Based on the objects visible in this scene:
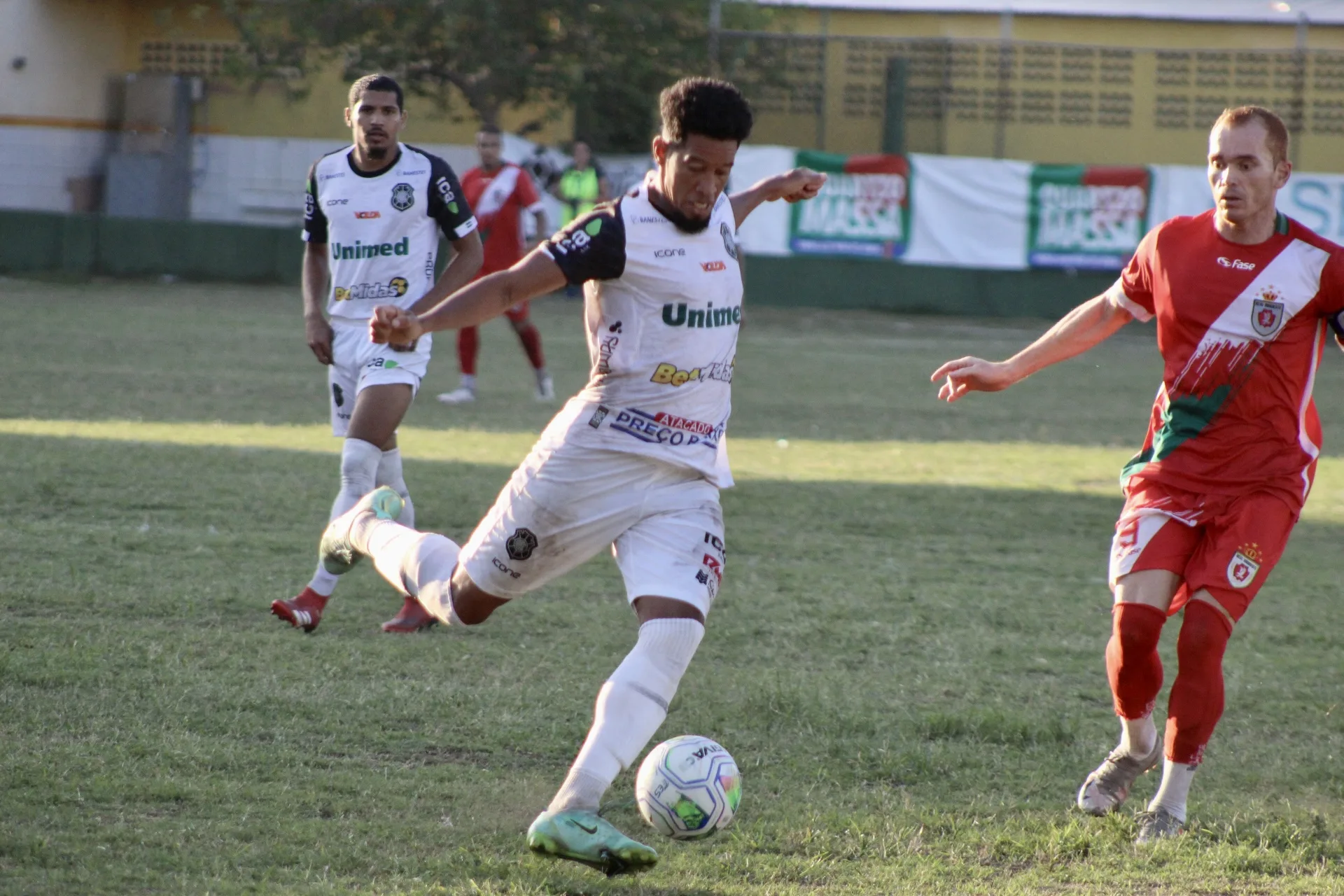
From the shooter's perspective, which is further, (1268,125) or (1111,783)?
(1111,783)

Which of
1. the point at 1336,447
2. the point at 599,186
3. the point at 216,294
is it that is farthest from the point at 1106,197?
the point at 216,294

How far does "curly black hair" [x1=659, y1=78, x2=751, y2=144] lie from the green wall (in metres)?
21.3

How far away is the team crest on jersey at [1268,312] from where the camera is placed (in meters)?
4.52

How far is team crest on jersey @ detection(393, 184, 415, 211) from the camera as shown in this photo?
6.89m

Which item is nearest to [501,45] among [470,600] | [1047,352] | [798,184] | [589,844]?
[798,184]

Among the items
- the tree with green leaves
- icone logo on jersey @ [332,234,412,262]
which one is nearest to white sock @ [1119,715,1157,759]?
icone logo on jersey @ [332,234,412,262]

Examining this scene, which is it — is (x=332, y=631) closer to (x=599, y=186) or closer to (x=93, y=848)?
(x=93, y=848)

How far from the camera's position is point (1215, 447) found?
458 cm

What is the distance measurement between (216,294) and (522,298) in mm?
21608

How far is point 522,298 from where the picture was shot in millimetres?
3986

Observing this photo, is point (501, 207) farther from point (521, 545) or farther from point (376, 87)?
point (521, 545)

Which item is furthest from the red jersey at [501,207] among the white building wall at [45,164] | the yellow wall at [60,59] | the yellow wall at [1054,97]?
the yellow wall at [60,59]

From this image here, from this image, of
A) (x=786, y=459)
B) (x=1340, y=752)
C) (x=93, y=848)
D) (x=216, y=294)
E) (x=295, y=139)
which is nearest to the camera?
(x=93, y=848)

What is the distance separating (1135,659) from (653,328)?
172 centimetres
